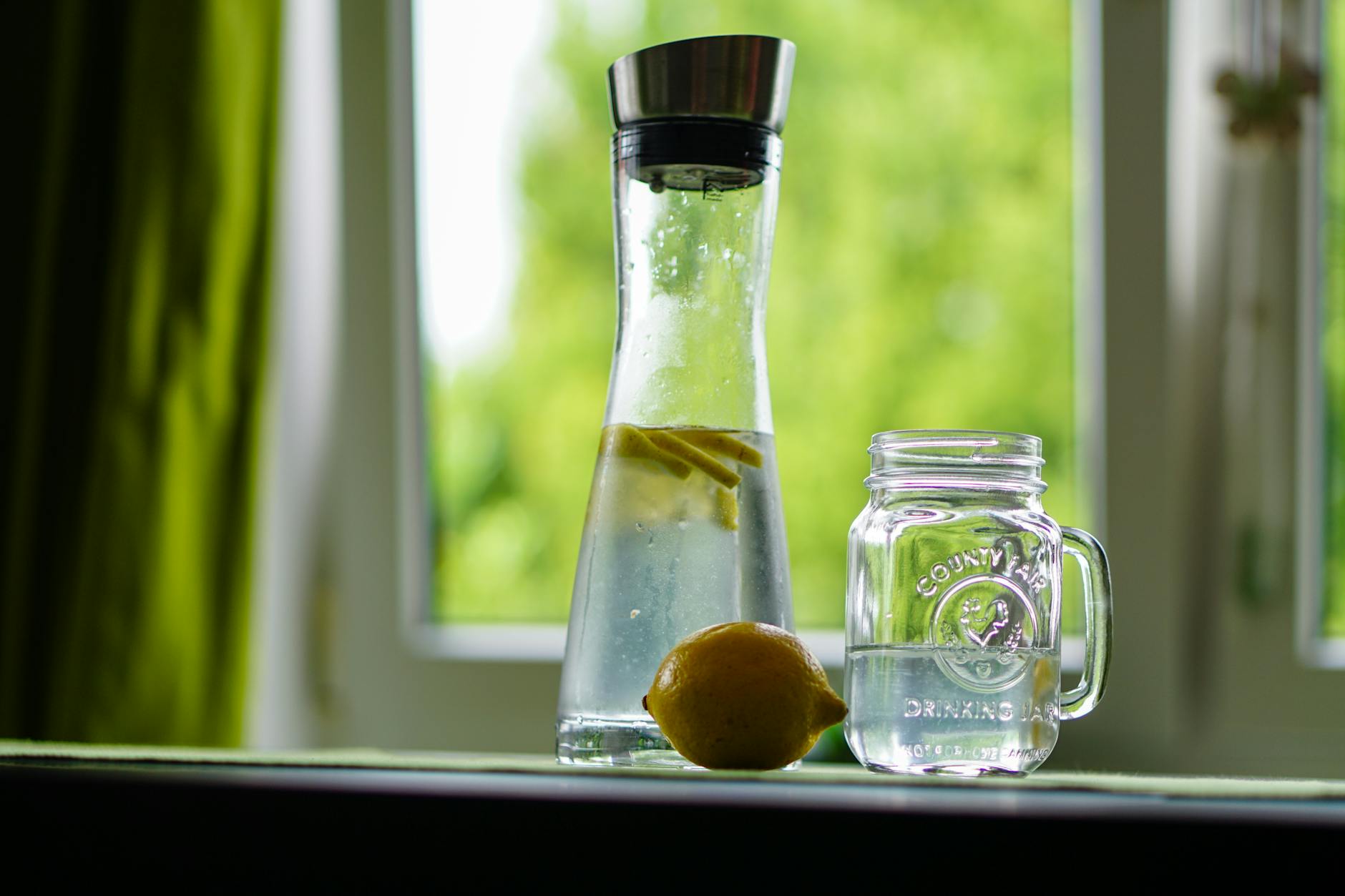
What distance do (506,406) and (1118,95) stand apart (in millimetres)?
858

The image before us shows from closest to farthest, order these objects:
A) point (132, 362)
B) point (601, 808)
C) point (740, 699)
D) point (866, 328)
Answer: point (601, 808) < point (740, 699) < point (132, 362) < point (866, 328)

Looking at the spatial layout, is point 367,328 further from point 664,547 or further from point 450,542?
point 664,547

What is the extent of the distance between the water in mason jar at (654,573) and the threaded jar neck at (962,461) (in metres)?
0.08

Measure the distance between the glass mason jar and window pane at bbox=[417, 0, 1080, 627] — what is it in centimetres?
100

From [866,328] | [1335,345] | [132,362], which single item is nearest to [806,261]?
[866,328]

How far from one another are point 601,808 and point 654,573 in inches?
9.1

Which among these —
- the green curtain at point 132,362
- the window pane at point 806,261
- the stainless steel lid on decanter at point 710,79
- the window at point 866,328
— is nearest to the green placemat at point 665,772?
the stainless steel lid on decanter at point 710,79

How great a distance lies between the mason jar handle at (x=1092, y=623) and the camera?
26.5 inches

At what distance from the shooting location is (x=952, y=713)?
2.06 feet

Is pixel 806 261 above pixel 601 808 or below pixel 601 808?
above

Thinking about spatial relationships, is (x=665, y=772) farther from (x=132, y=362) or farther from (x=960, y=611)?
(x=132, y=362)

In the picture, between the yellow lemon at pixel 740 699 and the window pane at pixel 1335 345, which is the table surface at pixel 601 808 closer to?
the yellow lemon at pixel 740 699

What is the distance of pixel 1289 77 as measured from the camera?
1481mm

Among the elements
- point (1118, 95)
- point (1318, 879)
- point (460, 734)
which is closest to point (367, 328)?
point (460, 734)
